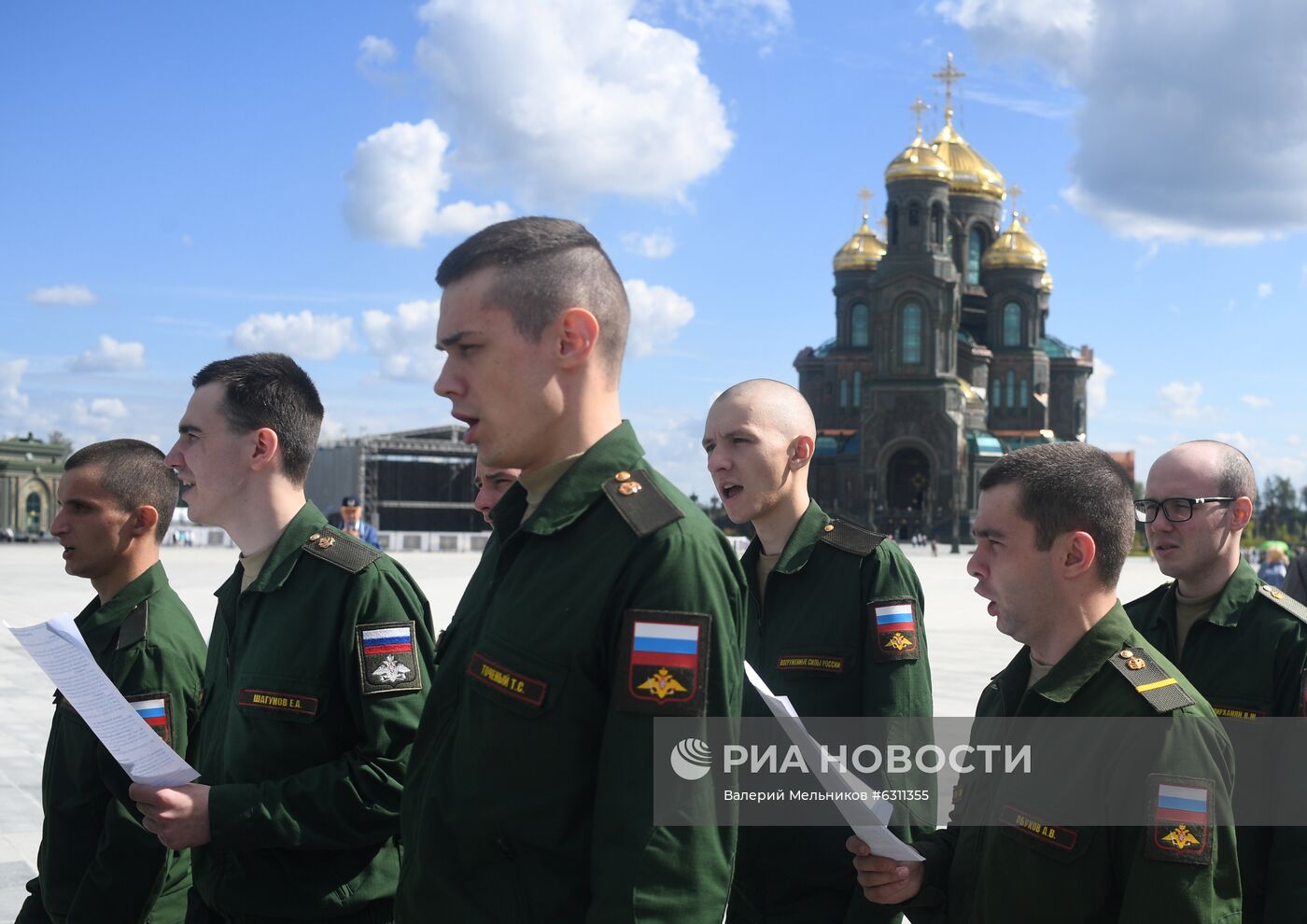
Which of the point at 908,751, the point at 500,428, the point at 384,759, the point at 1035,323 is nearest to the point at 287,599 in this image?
the point at 384,759

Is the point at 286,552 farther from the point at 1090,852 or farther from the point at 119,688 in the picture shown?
the point at 1090,852

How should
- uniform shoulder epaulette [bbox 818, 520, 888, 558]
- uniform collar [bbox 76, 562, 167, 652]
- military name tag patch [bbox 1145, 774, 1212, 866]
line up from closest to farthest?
1. military name tag patch [bbox 1145, 774, 1212, 866]
2. uniform collar [bbox 76, 562, 167, 652]
3. uniform shoulder epaulette [bbox 818, 520, 888, 558]

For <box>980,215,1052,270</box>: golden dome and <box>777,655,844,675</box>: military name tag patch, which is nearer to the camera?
<box>777,655,844,675</box>: military name tag patch

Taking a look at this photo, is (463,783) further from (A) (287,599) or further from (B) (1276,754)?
(B) (1276,754)

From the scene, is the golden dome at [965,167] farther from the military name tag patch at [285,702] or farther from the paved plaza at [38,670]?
the military name tag patch at [285,702]

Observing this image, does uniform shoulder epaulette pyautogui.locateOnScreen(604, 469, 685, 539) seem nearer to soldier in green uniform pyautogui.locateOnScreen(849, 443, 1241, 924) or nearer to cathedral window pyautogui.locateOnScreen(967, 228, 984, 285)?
soldier in green uniform pyautogui.locateOnScreen(849, 443, 1241, 924)

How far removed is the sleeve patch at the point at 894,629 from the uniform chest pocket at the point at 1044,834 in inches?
33.8

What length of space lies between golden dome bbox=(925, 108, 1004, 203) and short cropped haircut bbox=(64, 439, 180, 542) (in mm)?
A: 68778

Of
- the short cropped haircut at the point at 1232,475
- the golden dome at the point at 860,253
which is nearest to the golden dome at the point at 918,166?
the golden dome at the point at 860,253

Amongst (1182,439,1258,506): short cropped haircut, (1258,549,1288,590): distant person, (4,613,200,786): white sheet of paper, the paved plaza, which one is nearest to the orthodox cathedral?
the paved plaza

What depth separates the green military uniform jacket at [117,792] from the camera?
2924 mm

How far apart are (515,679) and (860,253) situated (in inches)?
2683

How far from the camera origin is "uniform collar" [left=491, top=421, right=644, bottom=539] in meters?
1.92

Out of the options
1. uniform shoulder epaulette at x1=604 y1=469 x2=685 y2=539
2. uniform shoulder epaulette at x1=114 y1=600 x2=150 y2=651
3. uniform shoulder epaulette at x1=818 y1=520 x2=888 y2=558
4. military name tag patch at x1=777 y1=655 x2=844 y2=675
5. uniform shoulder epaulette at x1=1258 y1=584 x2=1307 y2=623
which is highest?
uniform shoulder epaulette at x1=604 y1=469 x2=685 y2=539
